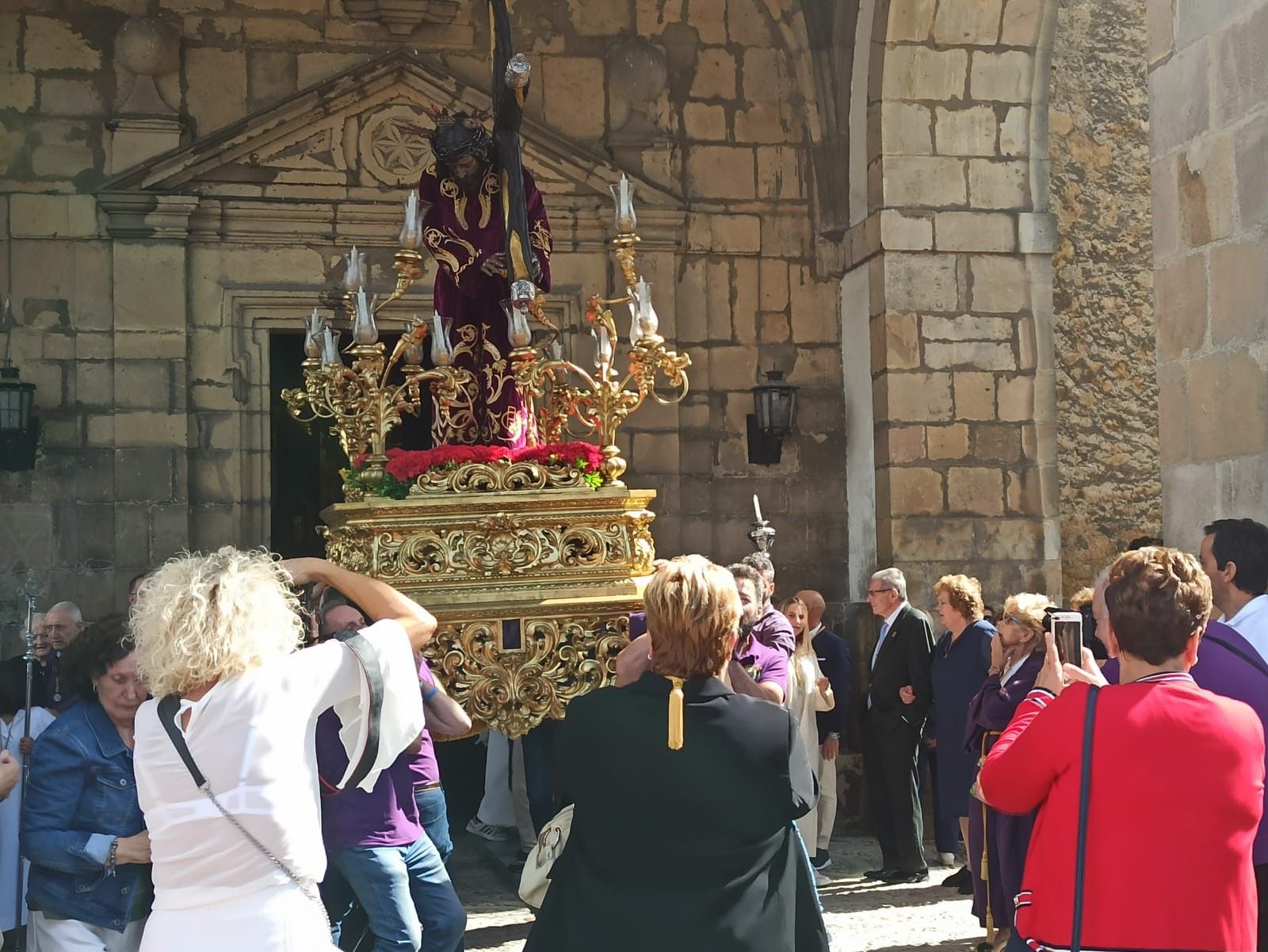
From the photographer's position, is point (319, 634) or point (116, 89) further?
point (116, 89)

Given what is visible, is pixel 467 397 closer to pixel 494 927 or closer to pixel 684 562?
pixel 494 927

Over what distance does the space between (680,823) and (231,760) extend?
0.85 m

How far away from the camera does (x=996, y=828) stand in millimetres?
5656

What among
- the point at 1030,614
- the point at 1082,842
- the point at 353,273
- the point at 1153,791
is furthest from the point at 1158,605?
the point at 353,273

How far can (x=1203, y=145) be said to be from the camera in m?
5.10

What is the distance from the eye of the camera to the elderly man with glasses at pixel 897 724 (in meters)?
7.48

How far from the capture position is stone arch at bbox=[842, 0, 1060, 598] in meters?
9.64

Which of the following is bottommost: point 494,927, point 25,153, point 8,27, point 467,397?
point 494,927

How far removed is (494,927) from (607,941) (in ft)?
11.9

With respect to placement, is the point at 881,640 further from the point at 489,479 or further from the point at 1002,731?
the point at 489,479

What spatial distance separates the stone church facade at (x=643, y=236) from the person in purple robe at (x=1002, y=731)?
12.2 ft

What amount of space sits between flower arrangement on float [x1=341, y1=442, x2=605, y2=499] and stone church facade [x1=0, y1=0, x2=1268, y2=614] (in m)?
3.96

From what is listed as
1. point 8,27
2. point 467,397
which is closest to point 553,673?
point 467,397

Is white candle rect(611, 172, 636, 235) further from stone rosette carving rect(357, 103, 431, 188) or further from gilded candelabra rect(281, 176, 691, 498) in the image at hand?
stone rosette carving rect(357, 103, 431, 188)
